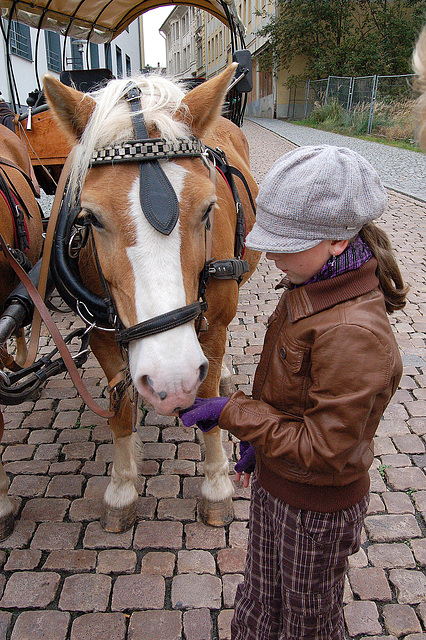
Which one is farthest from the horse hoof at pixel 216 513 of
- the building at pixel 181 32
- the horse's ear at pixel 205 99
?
the building at pixel 181 32

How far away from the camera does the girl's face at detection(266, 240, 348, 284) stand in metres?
1.34

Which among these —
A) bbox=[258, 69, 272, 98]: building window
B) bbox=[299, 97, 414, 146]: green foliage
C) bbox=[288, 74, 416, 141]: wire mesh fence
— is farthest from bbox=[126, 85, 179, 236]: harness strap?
bbox=[258, 69, 272, 98]: building window

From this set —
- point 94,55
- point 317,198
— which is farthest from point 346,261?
point 94,55

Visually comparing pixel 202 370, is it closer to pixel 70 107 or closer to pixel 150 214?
pixel 150 214

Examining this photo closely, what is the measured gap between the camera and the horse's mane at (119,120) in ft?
5.97

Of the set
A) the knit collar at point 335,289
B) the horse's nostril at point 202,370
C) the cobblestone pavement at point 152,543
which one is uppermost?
the knit collar at point 335,289

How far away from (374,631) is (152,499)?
1319 mm

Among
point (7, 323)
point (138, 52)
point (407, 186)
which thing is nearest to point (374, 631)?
point (7, 323)

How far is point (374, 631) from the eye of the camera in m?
2.05

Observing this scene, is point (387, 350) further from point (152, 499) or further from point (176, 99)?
point (152, 499)

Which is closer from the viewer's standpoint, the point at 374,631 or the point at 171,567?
the point at 374,631

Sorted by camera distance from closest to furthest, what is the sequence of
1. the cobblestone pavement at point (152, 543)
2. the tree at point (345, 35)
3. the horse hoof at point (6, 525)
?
the cobblestone pavement at point (152, 543)
the horse hoof at point (6, 525)
the tree at point (345, 35)

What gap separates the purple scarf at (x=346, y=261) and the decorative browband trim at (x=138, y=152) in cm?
77

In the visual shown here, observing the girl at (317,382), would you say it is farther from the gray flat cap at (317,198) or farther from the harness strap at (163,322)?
the harness strap at (163,322)
